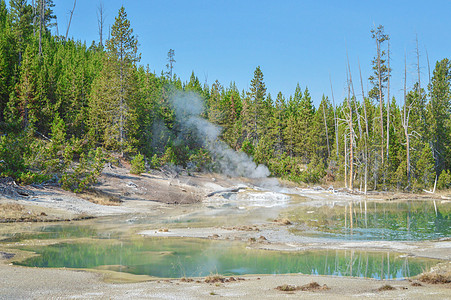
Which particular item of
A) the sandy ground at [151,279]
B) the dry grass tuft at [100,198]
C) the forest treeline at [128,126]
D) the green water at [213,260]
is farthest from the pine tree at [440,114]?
the green water at [213,260]

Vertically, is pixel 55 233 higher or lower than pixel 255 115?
lower

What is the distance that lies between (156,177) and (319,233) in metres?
23.7

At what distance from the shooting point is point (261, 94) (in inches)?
2948

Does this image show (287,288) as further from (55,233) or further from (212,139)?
(212,139)

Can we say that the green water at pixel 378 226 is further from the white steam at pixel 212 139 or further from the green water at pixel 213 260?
the white steam at pixel 212 139

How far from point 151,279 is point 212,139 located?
45.8 m

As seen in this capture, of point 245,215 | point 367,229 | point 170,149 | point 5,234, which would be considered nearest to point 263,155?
point 170,149

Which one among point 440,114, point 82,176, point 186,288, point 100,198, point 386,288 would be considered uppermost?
point 440,114

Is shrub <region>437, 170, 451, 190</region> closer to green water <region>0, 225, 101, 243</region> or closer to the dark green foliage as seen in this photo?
the dark green foliage

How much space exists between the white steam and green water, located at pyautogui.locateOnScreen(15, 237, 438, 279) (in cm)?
3602

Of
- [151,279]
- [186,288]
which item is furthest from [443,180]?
[186,288]

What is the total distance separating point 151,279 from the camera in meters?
10.8

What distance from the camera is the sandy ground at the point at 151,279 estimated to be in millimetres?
8656

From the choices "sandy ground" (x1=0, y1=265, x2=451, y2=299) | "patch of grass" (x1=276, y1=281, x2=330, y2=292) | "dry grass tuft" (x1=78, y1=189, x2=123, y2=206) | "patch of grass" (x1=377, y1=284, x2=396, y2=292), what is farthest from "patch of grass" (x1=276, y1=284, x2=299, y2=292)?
"dry grass tuft" (x1=78, y1=189, x2=123, y2=206)
